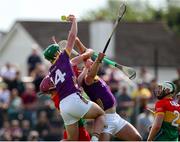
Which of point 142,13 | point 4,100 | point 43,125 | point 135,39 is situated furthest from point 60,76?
point 142,13

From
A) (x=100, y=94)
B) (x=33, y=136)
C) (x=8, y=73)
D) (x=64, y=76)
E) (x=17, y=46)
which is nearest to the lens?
(x=64, y=76)

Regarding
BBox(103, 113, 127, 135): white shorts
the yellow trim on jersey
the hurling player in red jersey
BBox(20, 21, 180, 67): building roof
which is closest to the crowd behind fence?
BBox(103, 113, 127, 135): white shorts

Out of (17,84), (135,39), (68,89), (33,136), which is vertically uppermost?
(68,89)

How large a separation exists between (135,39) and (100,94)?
43387 mm

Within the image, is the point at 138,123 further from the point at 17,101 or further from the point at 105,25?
the point at 105,25

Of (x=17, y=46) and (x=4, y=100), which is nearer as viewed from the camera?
(x=4, y=100)

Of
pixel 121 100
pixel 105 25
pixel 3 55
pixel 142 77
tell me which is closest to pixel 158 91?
pixel 121 100

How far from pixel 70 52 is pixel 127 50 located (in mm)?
42631

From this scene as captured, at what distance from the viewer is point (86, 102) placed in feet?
55.4

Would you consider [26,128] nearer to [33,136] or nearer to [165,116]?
[33,136]

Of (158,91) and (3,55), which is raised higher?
(158,91)

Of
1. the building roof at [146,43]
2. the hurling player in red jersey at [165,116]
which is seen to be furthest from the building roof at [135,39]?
the hurling player in red jersey at [165,116]

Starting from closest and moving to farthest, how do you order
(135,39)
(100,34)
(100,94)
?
(100,94) → (100,34) → (135,39)

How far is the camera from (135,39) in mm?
60781
